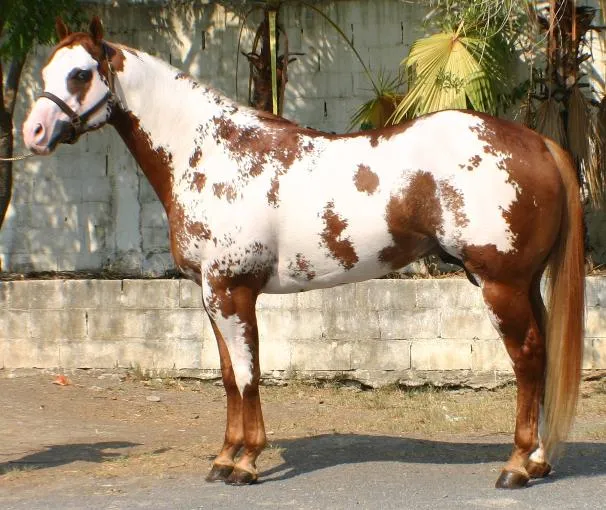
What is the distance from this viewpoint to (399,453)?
22.7ft

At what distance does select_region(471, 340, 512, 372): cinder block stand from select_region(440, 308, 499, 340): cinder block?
0.06m

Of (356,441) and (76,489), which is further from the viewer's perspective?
(356,441)

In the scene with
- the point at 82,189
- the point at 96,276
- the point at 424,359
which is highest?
the point at 82,189

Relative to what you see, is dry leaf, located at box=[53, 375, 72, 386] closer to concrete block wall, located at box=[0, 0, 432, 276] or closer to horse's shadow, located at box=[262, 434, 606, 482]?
concrete block wall, located at box=[0, 0, 432, 276]

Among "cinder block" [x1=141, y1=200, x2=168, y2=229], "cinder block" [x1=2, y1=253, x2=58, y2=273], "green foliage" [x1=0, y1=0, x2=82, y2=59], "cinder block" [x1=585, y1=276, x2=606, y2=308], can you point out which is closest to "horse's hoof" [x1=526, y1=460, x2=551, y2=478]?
"cinder block" [x1=585, y1=276, x2=606, y2=308]

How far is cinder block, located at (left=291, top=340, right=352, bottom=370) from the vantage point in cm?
952

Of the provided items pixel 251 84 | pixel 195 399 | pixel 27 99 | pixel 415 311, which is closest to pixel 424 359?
pixel 415 311

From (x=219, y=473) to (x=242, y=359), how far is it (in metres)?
0.71

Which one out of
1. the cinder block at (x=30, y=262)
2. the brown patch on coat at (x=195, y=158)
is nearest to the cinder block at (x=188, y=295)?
the cinder block at (x=30, y=262)

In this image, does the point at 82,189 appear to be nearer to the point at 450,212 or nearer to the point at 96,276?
the point at 96,276

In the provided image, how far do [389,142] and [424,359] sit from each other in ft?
12.5

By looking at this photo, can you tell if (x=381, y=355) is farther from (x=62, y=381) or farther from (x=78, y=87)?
(x=78, y=87)

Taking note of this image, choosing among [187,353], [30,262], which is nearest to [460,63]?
[187,353]

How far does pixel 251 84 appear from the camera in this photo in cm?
1049
